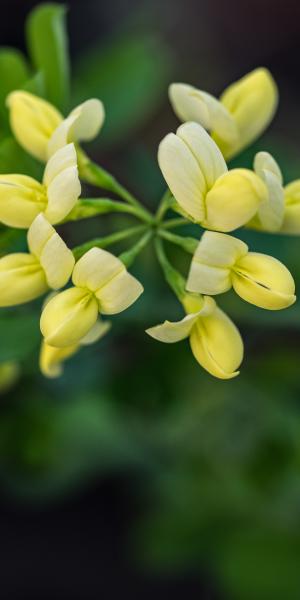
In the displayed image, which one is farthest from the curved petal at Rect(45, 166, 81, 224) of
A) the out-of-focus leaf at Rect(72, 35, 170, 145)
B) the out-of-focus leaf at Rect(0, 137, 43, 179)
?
the out-of-focus leaf at Rect(72, 35, 170, 145)

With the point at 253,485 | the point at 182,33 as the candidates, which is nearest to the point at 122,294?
the point at 253,485

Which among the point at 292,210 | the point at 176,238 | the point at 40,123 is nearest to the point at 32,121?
the point at 40,123

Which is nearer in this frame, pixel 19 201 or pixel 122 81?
pixel 19 201

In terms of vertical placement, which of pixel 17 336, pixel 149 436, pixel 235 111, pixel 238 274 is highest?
pixel 235 111

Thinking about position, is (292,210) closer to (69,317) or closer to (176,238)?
(176,238)

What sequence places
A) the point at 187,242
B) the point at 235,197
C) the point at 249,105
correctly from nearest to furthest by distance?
the point at 235,197
the point at 187,242
the point at 249,105

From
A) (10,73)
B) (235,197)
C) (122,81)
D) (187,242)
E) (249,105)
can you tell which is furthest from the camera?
(122,81)

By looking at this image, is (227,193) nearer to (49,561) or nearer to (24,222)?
(24,222)

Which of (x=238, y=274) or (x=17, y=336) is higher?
(x=238, y=274)
